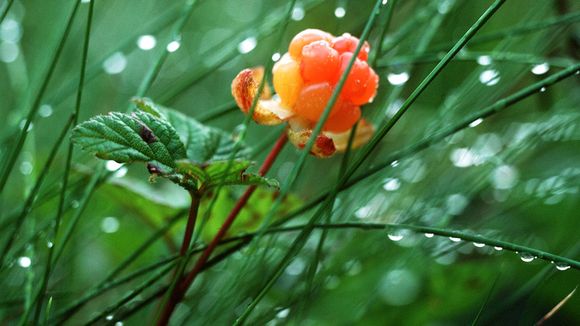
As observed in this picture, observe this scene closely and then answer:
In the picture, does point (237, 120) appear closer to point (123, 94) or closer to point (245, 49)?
point (245, 49)

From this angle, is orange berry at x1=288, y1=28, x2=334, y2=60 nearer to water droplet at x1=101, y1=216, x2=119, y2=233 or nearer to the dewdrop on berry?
the dewdrop on berry

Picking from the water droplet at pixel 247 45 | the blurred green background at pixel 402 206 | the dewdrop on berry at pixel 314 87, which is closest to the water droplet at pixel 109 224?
the blurred green background at pixel 402 206

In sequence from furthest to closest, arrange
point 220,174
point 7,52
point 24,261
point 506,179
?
point 7,52 < point 506,179 < point 24,261 < point 220,174

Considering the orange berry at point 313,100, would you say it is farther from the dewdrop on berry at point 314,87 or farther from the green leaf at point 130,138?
the green leaf at point 130,138

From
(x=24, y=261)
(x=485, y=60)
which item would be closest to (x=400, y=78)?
(x=485, y=60)

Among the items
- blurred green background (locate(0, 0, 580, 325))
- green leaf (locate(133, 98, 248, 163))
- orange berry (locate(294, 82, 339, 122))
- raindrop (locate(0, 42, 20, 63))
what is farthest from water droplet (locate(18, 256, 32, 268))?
raindrop (locate(0, 42, 20, 63))

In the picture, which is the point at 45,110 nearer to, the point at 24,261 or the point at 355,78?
the point at 24,261
